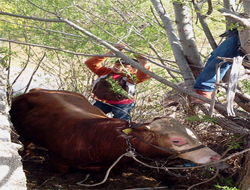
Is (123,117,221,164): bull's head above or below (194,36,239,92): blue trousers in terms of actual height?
below

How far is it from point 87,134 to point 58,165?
567 millimetres

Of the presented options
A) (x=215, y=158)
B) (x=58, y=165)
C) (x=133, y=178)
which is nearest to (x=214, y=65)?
(x=215, y=158)

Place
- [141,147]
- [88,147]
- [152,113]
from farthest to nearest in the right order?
1. [152,113]
2. [88,147]
3. [141,147]

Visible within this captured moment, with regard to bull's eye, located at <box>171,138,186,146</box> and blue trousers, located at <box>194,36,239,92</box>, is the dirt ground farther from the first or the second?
blue trousers, located at <box>194,36,239,92</box>

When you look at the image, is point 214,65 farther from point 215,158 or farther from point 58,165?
point 58,165

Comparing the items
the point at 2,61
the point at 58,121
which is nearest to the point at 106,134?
the point at 58,121

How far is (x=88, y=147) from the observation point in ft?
12.8

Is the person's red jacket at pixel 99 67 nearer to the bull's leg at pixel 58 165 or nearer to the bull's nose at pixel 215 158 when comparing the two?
the bull's leg at pixel 58 165

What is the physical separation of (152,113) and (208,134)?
1167mm

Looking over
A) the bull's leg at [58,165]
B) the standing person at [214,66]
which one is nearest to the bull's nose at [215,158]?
the standing person at [214,66]

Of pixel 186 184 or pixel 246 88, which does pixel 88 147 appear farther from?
pixel 246 88

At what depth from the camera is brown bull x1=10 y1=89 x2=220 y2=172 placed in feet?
11.5

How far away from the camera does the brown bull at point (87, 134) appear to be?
351 cm

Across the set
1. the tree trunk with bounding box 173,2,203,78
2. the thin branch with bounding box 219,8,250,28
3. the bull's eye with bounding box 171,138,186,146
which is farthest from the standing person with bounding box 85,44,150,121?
the thin branch with bounding box 219,8,250,28
